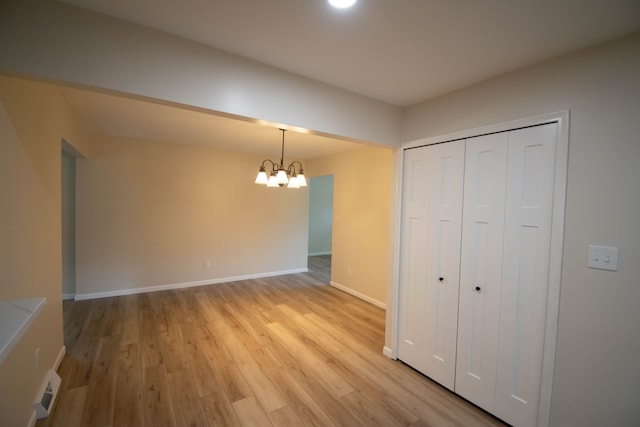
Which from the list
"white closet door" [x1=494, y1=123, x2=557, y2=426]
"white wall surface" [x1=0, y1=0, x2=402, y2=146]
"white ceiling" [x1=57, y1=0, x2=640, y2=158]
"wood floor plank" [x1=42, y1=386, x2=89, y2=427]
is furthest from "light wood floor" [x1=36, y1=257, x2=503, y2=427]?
"white ceiling" [x1=57, y1=0, x2=640, y2=158]

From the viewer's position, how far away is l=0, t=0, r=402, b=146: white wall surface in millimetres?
1270

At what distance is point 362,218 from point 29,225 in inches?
149

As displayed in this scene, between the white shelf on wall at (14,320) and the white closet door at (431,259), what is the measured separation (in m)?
2.44

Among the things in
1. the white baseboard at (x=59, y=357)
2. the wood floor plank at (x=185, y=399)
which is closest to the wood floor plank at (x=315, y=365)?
the wood floor plank at (x=185, y=399)

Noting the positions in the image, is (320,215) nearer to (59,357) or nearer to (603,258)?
(59,357)

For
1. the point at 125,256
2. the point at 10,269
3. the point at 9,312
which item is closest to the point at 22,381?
the point at 10,269

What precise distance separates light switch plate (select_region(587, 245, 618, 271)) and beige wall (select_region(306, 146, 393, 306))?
8.28ft

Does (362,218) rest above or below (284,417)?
above

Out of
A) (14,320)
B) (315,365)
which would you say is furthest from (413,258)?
(14,320)

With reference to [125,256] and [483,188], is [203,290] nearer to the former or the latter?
[125,256]

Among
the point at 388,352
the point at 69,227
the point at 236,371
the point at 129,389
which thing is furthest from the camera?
the point at 69,227

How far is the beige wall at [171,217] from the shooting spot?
404 centimetres

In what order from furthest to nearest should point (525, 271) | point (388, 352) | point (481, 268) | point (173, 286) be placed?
point (173, 286) → point (388, 352) → point (481, 268) → point (525, 271)

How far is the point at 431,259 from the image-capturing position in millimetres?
2365
